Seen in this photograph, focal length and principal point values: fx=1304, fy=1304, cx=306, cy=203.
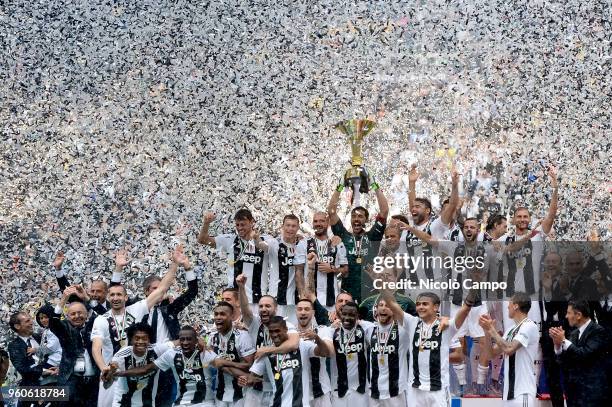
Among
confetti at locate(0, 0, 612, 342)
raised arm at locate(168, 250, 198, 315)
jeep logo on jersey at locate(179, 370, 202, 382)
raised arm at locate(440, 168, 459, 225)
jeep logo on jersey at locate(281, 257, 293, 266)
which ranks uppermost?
confetti at locate(0, 0, 612, 342)

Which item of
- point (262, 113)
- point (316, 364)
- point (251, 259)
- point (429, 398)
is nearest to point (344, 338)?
point (316, 364)

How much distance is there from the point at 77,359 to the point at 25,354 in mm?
1239

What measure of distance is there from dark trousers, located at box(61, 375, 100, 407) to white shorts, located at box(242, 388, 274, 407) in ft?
5.22

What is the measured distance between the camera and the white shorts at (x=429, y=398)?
37.0 ft

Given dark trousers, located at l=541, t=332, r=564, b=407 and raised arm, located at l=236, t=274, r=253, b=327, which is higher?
raised arm, located at l=236, t=274, r=253, b=327

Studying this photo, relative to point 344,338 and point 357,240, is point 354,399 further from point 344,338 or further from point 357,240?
point 357,240

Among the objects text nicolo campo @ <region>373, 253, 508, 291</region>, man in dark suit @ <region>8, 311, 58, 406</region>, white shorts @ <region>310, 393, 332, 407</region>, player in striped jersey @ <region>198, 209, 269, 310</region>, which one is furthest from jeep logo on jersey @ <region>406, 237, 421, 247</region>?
man in dark suit @ <region>8, 311, 58, 406</region>

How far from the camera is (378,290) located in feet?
41.7

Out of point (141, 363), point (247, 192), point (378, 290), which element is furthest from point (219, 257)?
point (141, 363)

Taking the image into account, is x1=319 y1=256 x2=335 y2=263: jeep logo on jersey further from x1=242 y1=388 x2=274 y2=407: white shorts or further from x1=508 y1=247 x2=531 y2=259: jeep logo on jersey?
x1=242 y1=388 x2=274 y2=407: white shorts

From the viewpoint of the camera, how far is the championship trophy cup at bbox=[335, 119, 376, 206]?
48.1ft

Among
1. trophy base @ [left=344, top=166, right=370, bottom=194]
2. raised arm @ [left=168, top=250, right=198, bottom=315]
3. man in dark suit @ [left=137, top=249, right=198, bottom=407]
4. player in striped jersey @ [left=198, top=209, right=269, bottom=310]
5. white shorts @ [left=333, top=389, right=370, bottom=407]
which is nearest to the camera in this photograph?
white shorts @ [left=333, top=389, right=370, bottom=407]

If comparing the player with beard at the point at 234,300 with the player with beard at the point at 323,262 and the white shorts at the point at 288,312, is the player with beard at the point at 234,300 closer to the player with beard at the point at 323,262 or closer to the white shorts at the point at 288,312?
the player with beard at the point at 323,262

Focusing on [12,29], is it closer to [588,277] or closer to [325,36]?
[325,36]
